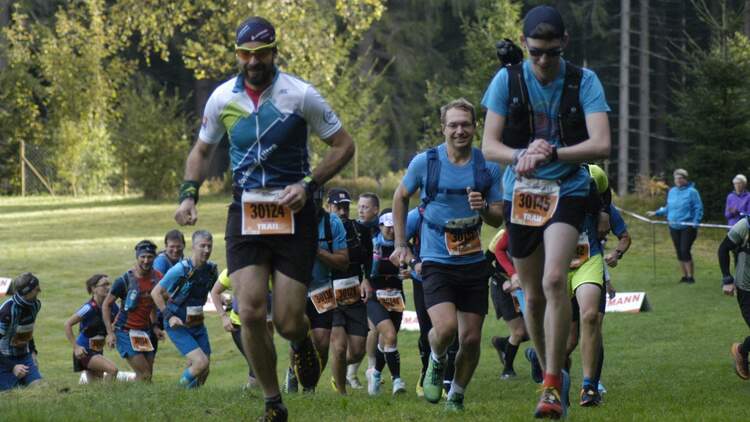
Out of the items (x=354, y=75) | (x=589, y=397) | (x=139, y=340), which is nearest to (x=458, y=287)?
(x=589, y=397)

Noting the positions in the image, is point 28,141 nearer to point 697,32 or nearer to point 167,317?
point 697,32

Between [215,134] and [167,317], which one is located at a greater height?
[215,134]

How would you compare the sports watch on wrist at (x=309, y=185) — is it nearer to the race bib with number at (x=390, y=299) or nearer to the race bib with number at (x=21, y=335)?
the race bib with number at (x=390, y=299)

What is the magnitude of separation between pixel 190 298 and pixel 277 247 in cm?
683

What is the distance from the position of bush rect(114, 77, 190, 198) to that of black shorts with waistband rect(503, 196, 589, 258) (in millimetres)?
38856

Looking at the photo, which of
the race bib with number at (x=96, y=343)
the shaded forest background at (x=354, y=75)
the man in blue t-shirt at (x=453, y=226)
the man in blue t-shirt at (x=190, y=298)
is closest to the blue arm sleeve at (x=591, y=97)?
the man in blue t-shirt at (x=453, y=226)

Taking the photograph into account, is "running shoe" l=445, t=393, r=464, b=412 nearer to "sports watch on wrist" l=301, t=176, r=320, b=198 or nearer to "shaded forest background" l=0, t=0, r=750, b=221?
"sports watch on wrist" l=301, t=176, r=320, b=198

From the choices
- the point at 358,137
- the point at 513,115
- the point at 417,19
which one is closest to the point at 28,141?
the point at 358,137

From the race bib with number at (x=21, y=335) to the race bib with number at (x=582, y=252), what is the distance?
690 centimetres

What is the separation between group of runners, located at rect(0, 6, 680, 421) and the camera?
8070 mm

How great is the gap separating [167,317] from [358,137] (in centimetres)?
3601

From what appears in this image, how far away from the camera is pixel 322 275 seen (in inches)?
515

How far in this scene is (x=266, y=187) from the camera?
826 cm

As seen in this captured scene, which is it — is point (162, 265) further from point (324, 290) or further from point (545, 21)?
point (545, 21)
